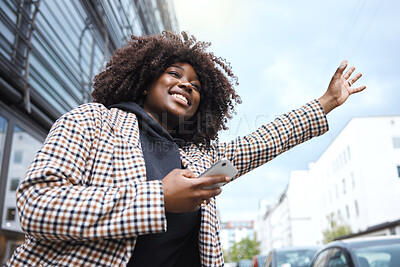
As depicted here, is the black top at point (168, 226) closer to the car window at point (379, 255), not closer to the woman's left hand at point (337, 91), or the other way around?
the woman's left hand at point (337, 91)

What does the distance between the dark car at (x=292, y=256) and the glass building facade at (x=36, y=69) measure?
5100mm

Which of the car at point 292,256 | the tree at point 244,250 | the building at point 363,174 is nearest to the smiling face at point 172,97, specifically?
the car at point 292,256

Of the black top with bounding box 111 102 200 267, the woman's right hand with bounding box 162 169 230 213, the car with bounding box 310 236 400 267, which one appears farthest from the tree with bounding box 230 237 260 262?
the woman's right hand with bounding box 162 169 230 213

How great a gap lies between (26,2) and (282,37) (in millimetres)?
4642

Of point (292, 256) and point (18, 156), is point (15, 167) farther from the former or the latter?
point (292, 256)

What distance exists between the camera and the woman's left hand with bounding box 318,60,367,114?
1.96 metres

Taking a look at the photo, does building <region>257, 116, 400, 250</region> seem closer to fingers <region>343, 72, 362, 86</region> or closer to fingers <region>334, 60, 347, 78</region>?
fingers <region>343, 72, 362, 86</region>

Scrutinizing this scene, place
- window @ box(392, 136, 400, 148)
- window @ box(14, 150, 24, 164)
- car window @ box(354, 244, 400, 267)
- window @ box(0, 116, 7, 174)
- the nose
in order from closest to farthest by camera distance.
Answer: the nose, car window @ box(354, 244, 400, 267), window @ box(0, 116, 7, 174), window @ box(14, 150, 24, 164), window @ box(392, 136, 400, 148)

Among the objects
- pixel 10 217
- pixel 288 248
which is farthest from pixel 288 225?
pixel 10 217

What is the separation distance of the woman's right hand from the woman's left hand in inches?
40.1

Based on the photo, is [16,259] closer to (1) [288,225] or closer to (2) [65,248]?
(2) [65,248]

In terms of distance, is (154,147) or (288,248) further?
(288,248)

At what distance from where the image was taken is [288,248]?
28.3 ft

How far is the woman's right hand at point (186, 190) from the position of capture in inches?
44.4
